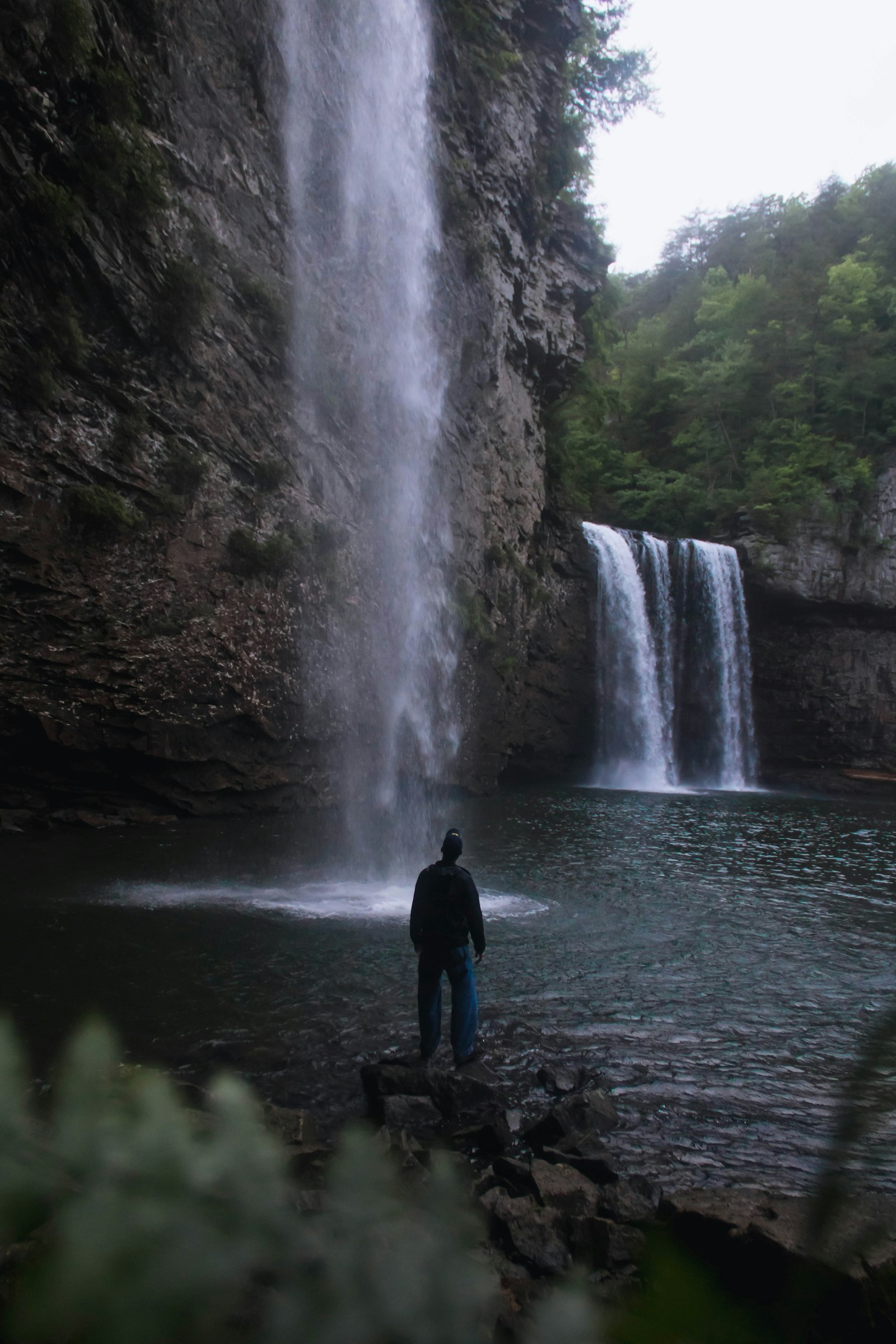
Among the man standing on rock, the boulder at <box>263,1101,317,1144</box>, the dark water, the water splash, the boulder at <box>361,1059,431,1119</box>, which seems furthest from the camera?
the water splash

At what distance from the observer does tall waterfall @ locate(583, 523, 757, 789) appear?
31281 millimetres

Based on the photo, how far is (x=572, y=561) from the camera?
30.9 metres

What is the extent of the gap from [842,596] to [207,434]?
2642cm

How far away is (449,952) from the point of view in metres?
6.30

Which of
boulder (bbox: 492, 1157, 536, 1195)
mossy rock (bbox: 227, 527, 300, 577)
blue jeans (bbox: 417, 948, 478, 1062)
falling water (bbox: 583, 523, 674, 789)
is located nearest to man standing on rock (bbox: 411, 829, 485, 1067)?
blue jeans (bbox: 417, 948, 478, 1062)

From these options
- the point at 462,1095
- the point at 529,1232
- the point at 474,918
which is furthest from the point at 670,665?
the point at 529,1232

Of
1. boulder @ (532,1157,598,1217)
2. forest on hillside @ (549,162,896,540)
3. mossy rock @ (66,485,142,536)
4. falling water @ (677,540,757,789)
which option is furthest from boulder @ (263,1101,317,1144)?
falling water @ (677,540,757,789)

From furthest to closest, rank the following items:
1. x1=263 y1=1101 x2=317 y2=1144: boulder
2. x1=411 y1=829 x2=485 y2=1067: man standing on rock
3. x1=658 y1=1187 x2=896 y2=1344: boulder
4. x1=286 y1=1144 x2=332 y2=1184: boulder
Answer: x1=411 y1=829 x2=485 y2=1067: man standing on rock
x1=263 y1=1101 x2=317 y2=1144: boulder
x1=286 y1=1144 x2=332 y2=1184: boulder
x1=658 y1=1187 x2=896 y2=1344: boulder

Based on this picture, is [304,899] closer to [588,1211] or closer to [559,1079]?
[559,1079]

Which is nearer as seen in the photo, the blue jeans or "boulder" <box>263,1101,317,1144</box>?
"boulder" <box>263,1101,317,1144</box>

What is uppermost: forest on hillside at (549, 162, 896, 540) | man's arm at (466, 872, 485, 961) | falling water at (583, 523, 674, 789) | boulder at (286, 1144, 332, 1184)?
forest on hillside at (549, 162, 896, 540)

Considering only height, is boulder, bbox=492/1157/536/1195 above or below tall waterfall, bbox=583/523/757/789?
below

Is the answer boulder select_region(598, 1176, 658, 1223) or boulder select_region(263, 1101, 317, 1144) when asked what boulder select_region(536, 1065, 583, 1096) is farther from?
boulder select_region(263, 1101, 317, 1144)

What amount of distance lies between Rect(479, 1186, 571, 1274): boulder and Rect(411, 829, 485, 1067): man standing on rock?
88.0 inches
